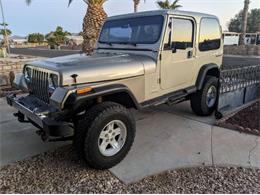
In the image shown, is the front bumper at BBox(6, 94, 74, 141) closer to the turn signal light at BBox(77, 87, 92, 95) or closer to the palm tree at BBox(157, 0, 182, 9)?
the turn signal light at BBox(77, 87, 92, 95)

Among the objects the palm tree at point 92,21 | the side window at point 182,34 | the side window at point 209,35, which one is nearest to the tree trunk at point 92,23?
the palm tree at point 92,21

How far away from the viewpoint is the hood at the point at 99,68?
2951mm

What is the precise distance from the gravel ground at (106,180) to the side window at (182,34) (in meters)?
2.04

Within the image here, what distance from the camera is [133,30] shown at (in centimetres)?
415

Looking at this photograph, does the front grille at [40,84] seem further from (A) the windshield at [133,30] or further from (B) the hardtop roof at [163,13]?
(B) the hardtop roof at [163,13]

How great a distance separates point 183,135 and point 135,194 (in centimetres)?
179

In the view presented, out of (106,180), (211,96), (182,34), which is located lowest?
(106,180)

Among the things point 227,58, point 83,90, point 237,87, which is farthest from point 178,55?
point 227,58

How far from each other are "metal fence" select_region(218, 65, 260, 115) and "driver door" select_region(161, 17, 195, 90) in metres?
0.86

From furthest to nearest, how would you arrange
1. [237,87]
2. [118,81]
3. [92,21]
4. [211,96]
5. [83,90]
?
[92,21]
[237,87]
[211,96]
[118,81]
[83,90]

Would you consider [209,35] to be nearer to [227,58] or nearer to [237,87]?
[237,87]

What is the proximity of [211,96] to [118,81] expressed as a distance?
111 inches

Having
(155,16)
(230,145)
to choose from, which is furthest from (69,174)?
(155,16)

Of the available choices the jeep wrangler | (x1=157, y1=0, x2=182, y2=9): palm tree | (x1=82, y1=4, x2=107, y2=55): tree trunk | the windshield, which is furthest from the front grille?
(x1=157, y1=0, x2=182, y2=9): palm tree
